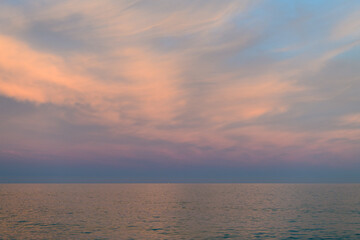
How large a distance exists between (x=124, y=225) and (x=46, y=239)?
53.5 feet

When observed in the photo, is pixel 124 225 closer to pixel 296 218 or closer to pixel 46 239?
pixel 46 239

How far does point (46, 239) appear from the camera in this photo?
4897 cm

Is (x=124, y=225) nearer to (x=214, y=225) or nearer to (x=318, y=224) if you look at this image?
(x=214, y=225)

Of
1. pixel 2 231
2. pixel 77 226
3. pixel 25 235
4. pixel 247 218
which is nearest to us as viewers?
pixel 25 235

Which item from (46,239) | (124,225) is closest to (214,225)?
(124,225)

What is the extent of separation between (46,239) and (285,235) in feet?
117

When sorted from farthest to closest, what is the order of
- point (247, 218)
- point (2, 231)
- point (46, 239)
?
point (247, 218), point (2, 231), point (46, 239)

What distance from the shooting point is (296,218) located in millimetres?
73625

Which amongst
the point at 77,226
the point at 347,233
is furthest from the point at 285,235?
the point at 77,226

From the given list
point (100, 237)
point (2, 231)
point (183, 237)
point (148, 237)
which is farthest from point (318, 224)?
point (2, 231)

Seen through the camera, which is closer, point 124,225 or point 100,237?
point 100,237

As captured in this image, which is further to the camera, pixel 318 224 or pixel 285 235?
pixel 318 224

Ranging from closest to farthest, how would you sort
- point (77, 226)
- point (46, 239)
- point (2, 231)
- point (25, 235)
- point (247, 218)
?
point (46, 239)
point (25, 235)
point (2, 231)
point (77, 226)
point (247, 218)

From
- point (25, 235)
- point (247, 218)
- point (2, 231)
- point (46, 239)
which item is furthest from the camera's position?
point (247, 218)
